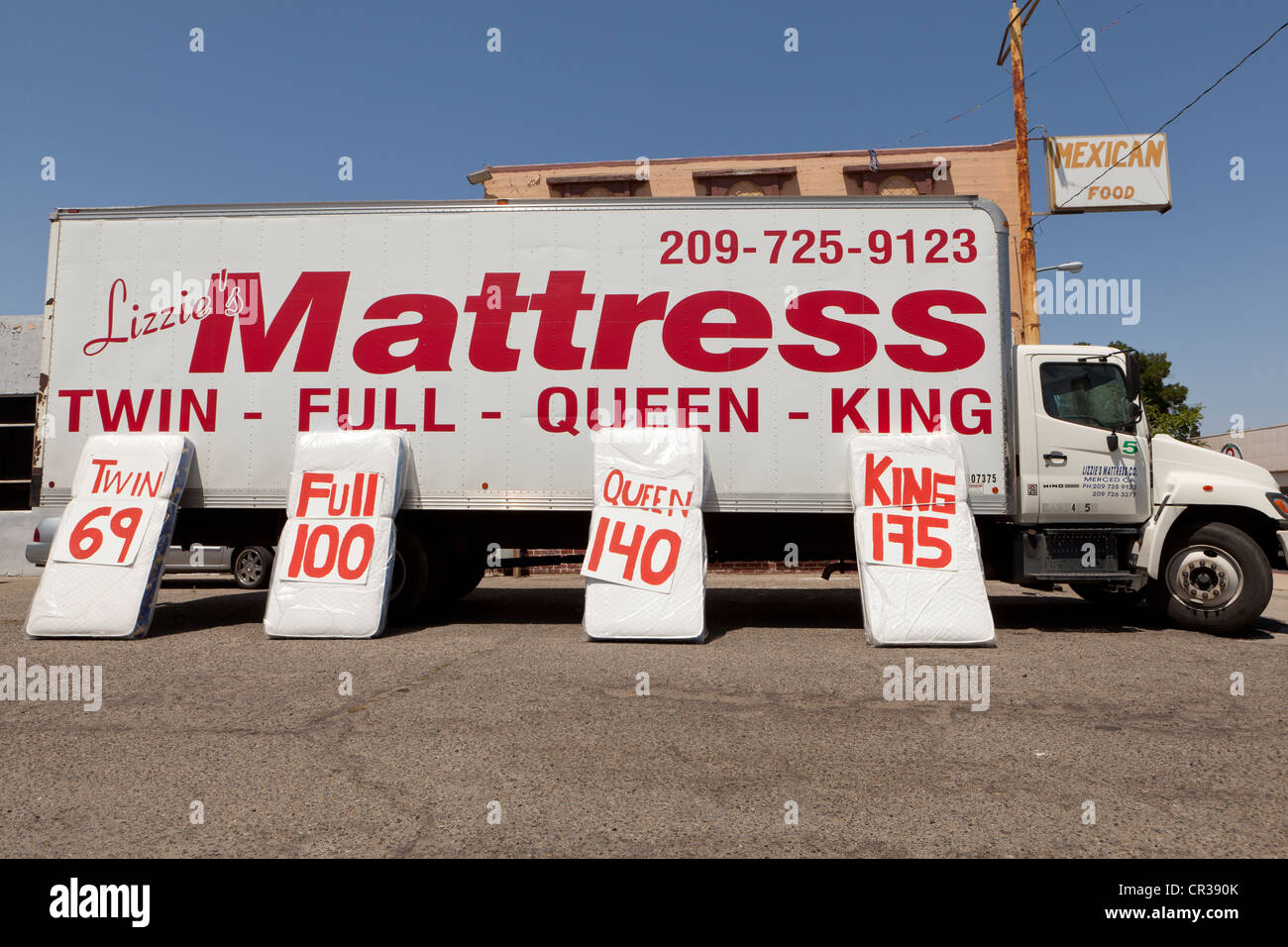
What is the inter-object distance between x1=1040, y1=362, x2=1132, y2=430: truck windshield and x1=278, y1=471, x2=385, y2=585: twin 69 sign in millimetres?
6493

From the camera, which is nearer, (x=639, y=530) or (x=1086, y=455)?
(x=639, y=530)

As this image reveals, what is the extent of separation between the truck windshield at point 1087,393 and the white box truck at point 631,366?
0.09 ft

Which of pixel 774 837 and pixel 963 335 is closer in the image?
pixel 774 837

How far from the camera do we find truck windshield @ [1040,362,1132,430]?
7.57 m

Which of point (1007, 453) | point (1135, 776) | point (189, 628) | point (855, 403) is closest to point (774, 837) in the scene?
point (1135, 776)

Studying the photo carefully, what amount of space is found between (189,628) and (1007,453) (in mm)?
7938

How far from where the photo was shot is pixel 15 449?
1574 centimetres

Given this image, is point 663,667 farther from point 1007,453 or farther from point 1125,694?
point 1007,453

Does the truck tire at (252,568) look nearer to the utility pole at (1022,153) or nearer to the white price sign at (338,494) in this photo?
the white price sign at (338,494)

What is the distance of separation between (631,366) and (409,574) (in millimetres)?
3020

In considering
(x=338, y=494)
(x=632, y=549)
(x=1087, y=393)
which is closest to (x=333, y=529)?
(x=338, y=494)

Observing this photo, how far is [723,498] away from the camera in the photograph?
7289 mm

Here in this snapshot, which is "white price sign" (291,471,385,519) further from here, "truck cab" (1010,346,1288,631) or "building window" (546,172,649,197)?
"building window" (546,172,649,197)

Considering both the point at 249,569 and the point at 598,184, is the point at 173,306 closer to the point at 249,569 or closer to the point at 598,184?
the point at 249,569
